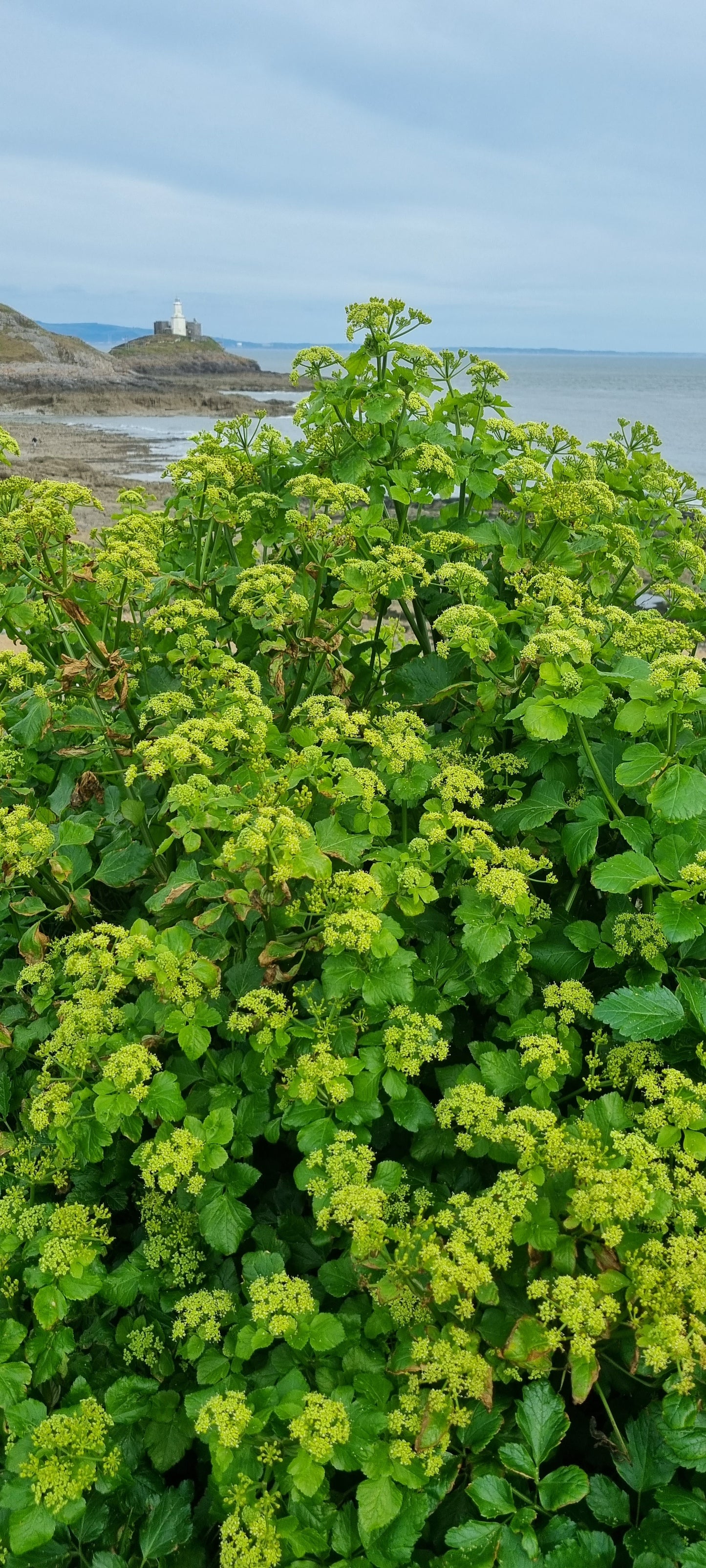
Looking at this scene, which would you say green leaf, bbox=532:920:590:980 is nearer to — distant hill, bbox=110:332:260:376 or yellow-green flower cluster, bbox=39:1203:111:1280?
yellow-green flower cluster, bbox=39:1203:111:1280

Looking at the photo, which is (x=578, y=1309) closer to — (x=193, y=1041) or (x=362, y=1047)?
(x=362, y=1047)

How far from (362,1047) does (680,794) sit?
3.60ft

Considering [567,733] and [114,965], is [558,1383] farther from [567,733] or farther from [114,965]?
[567,733]

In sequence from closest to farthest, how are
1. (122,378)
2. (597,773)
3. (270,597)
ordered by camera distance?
(597,773) < (270,597) < (122,378)

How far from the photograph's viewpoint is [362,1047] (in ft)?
7.89

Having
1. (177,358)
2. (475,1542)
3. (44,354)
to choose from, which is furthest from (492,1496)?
(177,358)

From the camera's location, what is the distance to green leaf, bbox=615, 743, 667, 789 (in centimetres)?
243

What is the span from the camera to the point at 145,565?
3.24 metres

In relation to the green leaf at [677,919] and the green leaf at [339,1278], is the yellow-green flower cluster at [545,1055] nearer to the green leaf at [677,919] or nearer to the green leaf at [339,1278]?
the green leaf at [677,919]

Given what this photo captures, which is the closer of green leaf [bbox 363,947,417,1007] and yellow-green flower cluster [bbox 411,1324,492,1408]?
yellow-green flower cluster [bbox 411,1324,492,1408]

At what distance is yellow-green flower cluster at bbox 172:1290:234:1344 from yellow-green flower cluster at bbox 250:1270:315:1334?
0.12 meters

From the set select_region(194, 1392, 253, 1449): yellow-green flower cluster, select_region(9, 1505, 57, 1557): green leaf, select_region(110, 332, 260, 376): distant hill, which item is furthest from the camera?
select_region(110, 332, 260, 376): distant hill

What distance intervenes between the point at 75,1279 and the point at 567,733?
7.05ft

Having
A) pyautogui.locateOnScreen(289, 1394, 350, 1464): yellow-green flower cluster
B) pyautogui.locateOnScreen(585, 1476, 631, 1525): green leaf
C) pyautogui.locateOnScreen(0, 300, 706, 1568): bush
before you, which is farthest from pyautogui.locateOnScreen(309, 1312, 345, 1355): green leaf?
pyautogui.locateOnScreen(585, 1476, 631, 1525): green leaf
